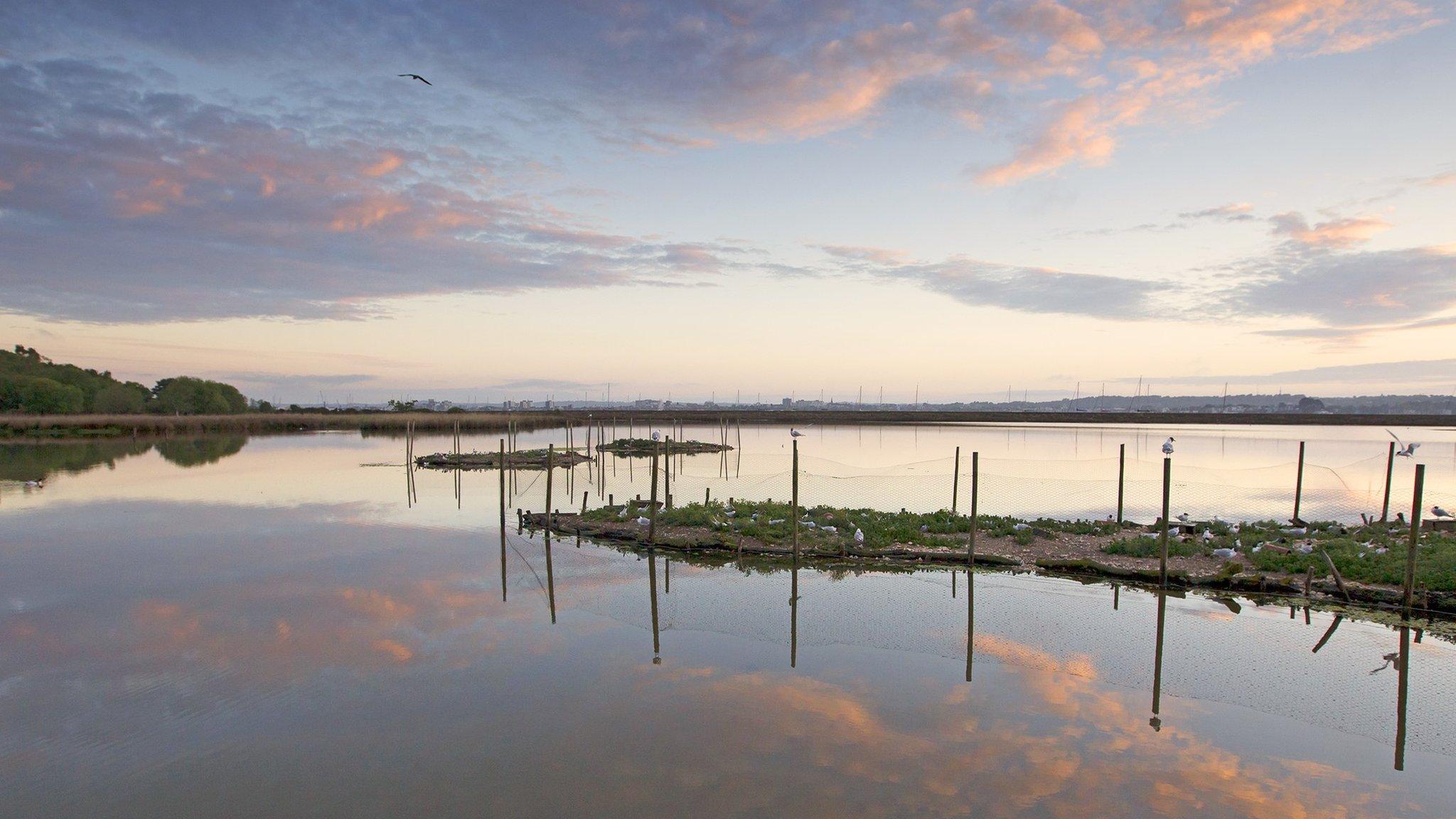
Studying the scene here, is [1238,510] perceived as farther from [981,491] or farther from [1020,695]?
[1020,695]

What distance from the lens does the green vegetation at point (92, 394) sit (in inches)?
3100

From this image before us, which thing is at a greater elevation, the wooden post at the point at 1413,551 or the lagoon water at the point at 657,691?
the wooden post at the point at 1413,551

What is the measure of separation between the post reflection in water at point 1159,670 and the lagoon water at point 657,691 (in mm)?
39

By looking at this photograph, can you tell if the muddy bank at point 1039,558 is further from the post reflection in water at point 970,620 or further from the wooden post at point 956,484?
the wooden post at point 956,484

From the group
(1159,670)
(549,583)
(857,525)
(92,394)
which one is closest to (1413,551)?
(1159,670)

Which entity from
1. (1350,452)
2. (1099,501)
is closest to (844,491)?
(1099,501)

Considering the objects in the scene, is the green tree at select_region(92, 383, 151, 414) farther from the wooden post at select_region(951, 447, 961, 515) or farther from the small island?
the wooden post at select_region(951, 447, 961, 515)

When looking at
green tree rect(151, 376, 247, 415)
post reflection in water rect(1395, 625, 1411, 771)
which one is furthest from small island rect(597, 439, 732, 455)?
green tree rect(151, 376, 247, 415)

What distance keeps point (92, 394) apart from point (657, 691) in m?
118

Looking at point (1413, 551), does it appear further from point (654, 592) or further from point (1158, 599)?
point (654, 592)

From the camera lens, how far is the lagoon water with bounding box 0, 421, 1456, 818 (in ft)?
22.3

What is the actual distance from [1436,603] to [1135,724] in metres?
7.83

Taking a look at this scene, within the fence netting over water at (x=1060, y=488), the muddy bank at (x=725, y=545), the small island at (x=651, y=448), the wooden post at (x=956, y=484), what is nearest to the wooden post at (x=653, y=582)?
the muddy bank at (x=725, y=545)

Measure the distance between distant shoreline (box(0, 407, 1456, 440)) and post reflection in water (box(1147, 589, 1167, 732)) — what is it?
157 feet
